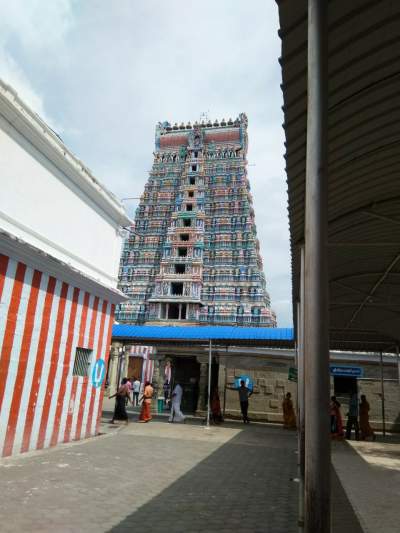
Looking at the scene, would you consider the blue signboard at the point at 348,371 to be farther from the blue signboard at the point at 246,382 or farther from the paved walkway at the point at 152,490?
the paved walkway at the point at 152,490

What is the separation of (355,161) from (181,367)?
19508mm

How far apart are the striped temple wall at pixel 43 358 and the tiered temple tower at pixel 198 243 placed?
34.6 meters

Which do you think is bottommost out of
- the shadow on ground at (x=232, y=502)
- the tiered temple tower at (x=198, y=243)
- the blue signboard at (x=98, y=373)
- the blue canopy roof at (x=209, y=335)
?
the shadow on ground at (x=232, y=502)

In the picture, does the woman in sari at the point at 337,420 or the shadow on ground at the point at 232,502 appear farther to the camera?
the woman in sari at the point at 337,420

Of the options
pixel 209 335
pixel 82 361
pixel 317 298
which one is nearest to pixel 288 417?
pixel 209 335

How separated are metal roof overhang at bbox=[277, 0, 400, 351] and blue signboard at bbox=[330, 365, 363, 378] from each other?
1145 cm

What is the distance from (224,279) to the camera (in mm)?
47406

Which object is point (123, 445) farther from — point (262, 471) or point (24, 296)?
point (24, 296)

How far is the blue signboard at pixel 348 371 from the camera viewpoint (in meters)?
18.5

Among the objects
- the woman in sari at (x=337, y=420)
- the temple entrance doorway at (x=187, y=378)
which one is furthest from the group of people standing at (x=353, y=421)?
the temple entrance doorway at (x=187, y=378)

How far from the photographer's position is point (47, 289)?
8.66 m

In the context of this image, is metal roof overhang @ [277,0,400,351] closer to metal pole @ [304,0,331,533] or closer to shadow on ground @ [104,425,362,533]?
metal pole @ [304,0,331,533]

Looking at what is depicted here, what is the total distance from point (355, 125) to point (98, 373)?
9035 mm

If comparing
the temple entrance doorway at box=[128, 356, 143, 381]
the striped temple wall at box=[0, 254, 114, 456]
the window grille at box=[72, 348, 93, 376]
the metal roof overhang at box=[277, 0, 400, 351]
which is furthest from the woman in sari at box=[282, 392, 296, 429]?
the temple entrance doorway at box=[128, 356, 143, 381]
